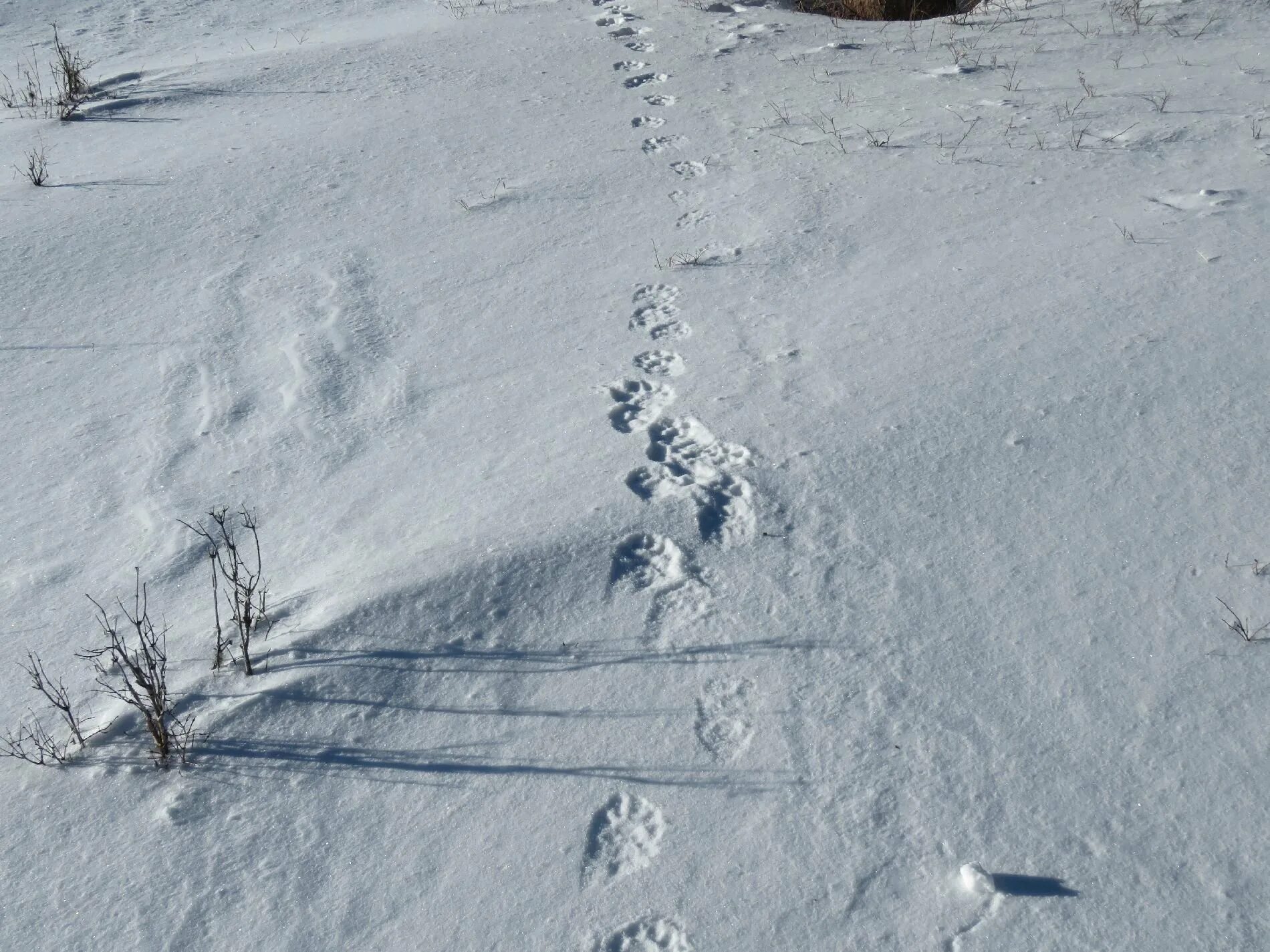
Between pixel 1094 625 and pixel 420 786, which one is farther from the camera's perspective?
pixel 1094 625

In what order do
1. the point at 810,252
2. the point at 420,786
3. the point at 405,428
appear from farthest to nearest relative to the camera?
the point at 810,252
the point at 405,428
the point at 420,786

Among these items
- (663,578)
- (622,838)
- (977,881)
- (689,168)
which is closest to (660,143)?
(689,168)

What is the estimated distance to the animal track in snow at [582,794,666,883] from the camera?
1765 mm

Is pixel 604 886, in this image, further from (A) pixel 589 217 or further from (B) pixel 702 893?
(A) pixel 589 217

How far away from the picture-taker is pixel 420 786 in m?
1.92

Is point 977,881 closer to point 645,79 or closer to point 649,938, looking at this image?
point 649,938

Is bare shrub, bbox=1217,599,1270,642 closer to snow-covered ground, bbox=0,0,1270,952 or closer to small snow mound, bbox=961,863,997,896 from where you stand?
snow-covered ground, bbox=0,0,1270,952

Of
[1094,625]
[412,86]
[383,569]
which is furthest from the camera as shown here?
[412,86]

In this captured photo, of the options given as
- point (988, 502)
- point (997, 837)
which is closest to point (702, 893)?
point (997, 837)

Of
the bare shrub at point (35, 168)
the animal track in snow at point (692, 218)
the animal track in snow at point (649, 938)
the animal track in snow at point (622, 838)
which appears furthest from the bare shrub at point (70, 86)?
the animal track in snow at point (649, 938)

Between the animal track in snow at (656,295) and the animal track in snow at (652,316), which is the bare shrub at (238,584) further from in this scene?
the animal track in snow at (656,295)

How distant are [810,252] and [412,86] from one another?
300 cm

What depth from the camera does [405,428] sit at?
9.99 ft

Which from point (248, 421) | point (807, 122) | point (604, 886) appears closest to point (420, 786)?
point (604, 886)
